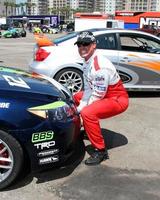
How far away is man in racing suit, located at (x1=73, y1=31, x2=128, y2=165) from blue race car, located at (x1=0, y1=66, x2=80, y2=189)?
1.60 feet

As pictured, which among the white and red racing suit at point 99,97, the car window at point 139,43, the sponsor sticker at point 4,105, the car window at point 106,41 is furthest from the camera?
the car window at point 139,43

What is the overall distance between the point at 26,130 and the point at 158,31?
43.4 meters

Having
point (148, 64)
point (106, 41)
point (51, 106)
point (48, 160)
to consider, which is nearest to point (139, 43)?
point (148, 64)

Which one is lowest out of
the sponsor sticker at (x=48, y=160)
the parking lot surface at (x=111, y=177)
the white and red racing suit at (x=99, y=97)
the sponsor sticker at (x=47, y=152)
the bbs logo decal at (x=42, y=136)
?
the parking lot surface at (x=111, y=177)

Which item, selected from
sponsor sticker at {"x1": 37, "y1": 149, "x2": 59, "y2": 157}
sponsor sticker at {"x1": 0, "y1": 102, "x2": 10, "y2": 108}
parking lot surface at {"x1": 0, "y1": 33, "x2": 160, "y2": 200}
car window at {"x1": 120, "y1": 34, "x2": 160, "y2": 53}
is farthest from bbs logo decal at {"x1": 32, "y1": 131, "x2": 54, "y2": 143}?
car window at {"x1": 120, "y1": 34, "x2": 160, "y2": 53}

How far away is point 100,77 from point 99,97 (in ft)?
0.85

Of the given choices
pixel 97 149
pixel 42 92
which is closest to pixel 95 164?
pixel 97 149

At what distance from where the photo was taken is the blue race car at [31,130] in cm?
387

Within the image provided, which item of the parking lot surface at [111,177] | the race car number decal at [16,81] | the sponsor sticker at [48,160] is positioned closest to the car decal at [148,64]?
the parking lot surface at [111,177]

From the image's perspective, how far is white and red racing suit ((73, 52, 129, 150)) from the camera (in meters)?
4.71

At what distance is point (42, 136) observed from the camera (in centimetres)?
395

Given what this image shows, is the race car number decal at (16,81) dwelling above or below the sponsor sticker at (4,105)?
above

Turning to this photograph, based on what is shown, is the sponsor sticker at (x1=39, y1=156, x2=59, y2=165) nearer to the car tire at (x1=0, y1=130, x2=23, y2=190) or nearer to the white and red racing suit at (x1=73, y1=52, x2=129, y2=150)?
the car tire at (x1=0, y1=130, x2=23, y2=190)

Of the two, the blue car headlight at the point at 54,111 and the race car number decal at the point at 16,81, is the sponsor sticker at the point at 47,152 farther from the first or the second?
the race car number decal at the point at 16,81
